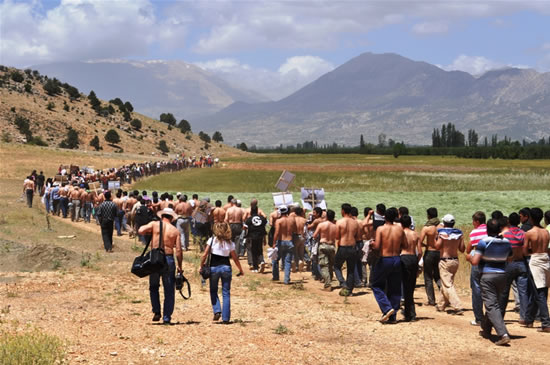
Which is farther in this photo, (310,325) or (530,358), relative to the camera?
(310,325)

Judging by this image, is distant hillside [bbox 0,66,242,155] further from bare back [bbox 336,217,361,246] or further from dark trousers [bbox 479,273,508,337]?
dark trousers [bbox 479,273,508,337]

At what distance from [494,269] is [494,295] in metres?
0.43

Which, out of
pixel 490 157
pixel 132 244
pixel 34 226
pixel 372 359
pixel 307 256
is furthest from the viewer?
pixel 490 157

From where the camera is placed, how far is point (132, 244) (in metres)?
24.3

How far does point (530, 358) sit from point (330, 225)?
6.39 m

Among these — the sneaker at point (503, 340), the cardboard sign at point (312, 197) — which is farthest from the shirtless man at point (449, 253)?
the cardboard sign at point (312, 197)

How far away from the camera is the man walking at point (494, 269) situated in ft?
34.8

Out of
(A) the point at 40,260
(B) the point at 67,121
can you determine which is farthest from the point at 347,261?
(B) the point at 67,121

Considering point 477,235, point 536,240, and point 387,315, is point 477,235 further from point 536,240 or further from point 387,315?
point 387,315

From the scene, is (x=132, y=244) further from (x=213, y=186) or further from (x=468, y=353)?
(x=213, y=186)

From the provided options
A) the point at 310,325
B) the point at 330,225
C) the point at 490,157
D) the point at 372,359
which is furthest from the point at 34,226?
the point at 490,157

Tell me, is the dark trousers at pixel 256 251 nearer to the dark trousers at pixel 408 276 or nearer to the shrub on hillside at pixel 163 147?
the dark trousers at pixel 408 276

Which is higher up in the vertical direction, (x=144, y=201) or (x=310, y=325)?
(x=144, y=201)

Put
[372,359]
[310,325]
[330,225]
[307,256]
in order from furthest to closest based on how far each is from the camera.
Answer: [307,256] < [330,225] < [310,325] < [372,359]
